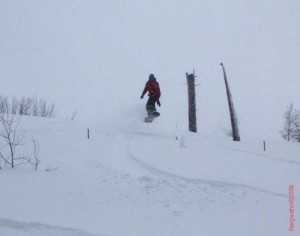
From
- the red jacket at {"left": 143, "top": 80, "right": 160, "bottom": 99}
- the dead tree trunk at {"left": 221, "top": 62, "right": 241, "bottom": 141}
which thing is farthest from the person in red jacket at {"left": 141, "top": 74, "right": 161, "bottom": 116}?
the dead tree trunk at {"left": 221, "top": 62, "right": 241, "bottom": 141}

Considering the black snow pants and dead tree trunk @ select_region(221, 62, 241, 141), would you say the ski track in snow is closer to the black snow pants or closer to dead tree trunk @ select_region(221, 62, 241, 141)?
the black snow pants

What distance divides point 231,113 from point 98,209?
44.1 feet

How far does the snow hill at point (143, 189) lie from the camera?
6.06m

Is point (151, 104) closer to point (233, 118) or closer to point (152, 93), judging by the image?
point (152, 93)

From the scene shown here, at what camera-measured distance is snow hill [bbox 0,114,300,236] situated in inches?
239

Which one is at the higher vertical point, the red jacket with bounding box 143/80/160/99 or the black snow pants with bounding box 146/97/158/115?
the red jacket with bounding box 143/80/160/99

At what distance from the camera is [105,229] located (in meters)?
5.82

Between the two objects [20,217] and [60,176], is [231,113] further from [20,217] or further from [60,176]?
[20,217]

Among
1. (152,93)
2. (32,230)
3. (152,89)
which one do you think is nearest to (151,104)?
(152,93)

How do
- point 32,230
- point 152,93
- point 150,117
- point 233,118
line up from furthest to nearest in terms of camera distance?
1. point 233,118
2. point 150,117
3. point 152,93
4. point 32,230

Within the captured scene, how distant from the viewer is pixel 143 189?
773cm

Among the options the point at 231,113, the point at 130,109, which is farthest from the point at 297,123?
the point at 130,109

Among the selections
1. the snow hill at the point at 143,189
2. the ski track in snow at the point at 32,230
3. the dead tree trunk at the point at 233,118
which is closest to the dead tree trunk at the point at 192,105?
the dead tree trunk at the point at 233,118

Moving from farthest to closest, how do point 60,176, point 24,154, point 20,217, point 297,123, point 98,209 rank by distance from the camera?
point 297,123
point 24,154
point 60,176
point 98,209
point 20,217
